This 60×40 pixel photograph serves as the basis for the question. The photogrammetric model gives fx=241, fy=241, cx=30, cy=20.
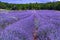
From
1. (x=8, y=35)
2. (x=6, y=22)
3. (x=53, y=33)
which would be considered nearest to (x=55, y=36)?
(x=53, y=33)

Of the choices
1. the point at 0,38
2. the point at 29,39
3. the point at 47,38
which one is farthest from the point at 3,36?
the point at 47,38

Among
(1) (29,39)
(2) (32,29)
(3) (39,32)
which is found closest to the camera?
(1) (29,39)

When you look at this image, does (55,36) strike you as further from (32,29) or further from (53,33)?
(32,29)

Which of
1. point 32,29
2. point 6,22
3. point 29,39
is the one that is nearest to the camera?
point 29,39

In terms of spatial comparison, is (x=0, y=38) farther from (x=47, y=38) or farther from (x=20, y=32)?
(x=47, y=38)

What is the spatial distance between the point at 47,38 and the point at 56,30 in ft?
1.17

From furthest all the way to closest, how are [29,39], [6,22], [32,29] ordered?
[6,22], [32,29], [29,39]

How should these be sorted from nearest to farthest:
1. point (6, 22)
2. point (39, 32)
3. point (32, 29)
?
point (39, 32) → point (32, 29) → point (6, 22)

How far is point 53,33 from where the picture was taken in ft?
12.5

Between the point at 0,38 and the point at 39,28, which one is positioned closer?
the point at 0,38

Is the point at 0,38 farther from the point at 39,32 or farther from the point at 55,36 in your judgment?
the point at 55,36

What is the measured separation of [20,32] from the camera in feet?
12.2

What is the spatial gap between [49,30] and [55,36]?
0.25 meters

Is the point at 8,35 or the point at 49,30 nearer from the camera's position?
the point at 8,35
